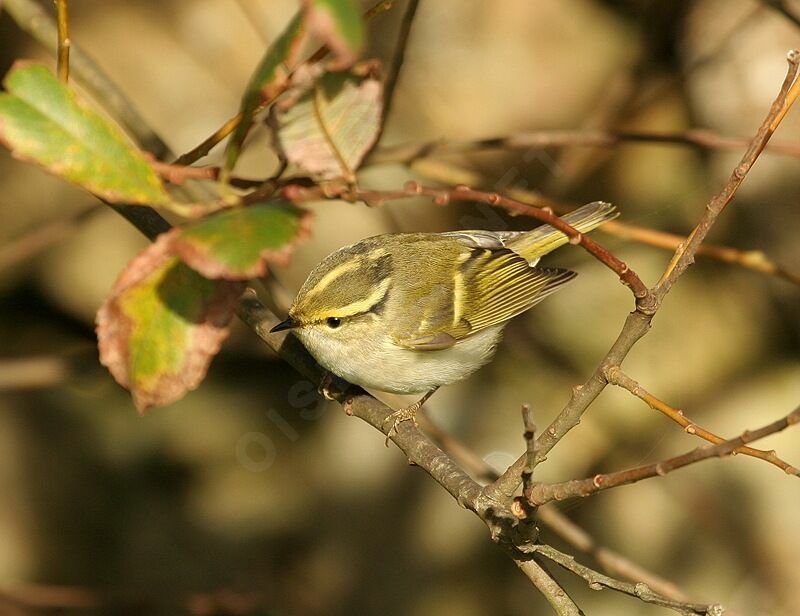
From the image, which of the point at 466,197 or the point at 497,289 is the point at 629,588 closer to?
the point at 466,197

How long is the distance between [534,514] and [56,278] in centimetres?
325

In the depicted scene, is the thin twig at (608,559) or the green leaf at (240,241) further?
the thin twig at (608,559)

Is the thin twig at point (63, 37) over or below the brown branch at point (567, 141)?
over

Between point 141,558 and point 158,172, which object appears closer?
point 158,172

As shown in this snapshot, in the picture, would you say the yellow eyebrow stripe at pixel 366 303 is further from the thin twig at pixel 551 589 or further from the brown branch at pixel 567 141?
the thin twig at pixel 551 589

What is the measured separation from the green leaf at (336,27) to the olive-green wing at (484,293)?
82.3 inches

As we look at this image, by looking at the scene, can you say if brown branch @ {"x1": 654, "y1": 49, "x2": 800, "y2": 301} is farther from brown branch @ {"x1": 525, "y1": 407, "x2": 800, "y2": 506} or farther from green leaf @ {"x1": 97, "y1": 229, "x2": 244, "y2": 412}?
green leaf @ {"x1": 97, "y1": 229, "x2": 244, "y2": 412}

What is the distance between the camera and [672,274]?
1582 mm

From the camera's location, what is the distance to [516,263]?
3512mm

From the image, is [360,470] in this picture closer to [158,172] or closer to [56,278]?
[56,278]

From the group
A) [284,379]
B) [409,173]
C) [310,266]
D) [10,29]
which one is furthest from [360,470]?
[10,29]

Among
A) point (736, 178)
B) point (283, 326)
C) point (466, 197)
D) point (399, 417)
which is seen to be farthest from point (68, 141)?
point (399, 417)

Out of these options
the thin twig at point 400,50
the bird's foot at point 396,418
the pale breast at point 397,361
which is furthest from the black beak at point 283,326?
the thin twig at point 400,50

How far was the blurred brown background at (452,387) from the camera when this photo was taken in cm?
428
